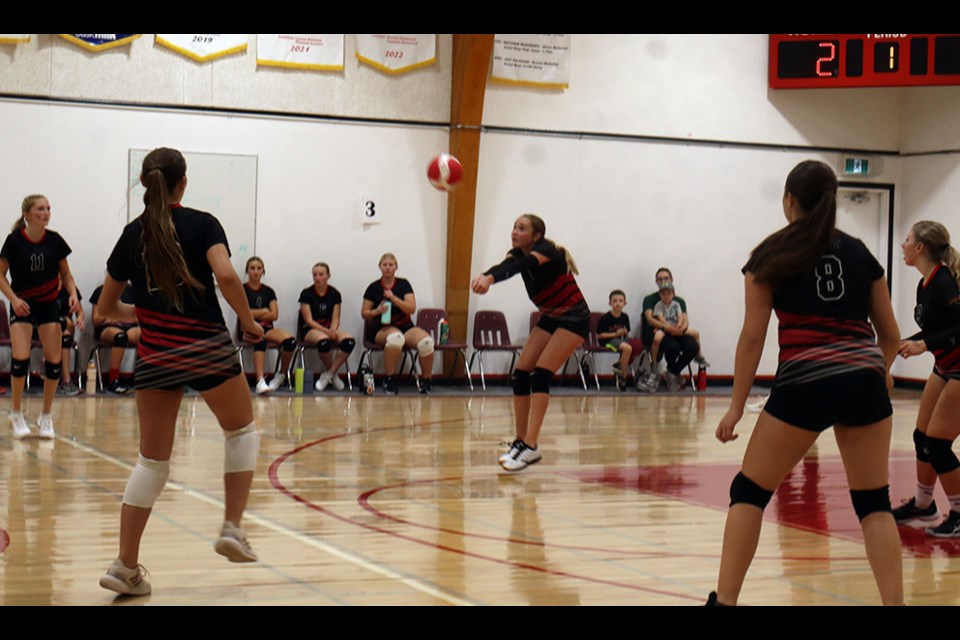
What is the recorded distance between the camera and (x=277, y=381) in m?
15.5

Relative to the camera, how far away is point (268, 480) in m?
8.23

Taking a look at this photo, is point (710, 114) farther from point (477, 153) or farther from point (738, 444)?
point (738, 444)

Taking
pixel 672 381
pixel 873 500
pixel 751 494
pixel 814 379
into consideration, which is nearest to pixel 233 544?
pixel 751 494

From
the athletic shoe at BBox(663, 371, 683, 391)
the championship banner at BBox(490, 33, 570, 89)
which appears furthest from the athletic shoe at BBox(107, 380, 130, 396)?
the athletic shoe at BBox(663, 371, 683, 391)

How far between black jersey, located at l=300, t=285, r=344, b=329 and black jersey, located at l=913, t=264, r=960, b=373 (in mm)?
10323

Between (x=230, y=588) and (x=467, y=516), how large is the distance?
2160mm

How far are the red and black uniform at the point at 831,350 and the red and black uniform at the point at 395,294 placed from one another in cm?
1169

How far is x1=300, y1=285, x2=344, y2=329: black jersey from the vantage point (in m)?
15.8

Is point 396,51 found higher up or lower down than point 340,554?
higher up

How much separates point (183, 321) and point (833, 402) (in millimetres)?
2619

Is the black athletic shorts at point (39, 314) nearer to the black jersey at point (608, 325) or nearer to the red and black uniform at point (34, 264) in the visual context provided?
the red and black uniform at point (34, 264)

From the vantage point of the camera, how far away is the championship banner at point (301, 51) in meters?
15.9

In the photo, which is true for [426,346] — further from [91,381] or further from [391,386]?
[91,381]
